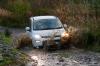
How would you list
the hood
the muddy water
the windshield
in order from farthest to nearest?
1. the windshield
2. the hood
3. the muddy water

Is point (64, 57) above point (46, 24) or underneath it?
underneath

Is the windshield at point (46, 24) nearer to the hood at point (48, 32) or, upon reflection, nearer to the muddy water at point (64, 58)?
the hood at point (48, 32)

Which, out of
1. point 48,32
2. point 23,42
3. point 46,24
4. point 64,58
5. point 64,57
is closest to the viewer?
point 64,58

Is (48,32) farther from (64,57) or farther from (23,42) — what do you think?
(64,57)

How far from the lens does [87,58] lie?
19.6m

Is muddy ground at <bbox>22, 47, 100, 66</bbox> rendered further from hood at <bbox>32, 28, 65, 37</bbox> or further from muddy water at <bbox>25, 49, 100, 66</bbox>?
hood at <bbox>32, 28, 65, 37</bbox>

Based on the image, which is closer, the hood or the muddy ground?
the muddy ground

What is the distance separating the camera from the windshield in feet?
78.3

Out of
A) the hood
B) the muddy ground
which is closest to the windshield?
the hood

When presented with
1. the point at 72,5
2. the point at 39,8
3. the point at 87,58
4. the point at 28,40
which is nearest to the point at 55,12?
the point at 72,5

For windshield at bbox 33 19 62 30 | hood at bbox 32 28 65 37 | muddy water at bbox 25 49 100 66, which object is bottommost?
muddy water at bbox 25 49 100 66

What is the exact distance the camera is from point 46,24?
79.5ft

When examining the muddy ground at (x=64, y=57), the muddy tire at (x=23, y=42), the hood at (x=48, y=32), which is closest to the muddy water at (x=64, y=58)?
the muddy ground at (x=64, y=57)

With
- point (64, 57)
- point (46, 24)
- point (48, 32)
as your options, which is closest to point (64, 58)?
point (64, 57)
